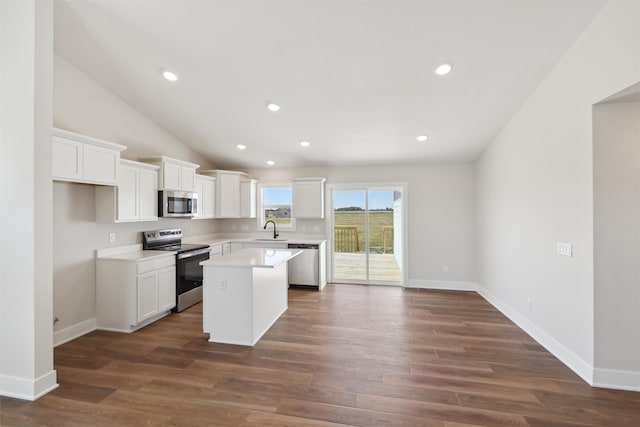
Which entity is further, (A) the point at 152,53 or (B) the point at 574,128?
(A) the point at 152,53

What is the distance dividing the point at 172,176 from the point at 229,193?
144 cm

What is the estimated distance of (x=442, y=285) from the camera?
5234mm

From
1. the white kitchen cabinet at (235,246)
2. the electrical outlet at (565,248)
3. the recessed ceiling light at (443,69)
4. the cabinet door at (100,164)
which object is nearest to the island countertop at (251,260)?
the cabinet door at (100,164)

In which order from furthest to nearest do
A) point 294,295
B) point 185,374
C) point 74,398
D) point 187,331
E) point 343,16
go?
point 294,295, point 187,331, point 185,374, point 343,16, point 74,398

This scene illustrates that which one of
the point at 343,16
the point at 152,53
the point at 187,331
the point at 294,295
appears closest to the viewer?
the point at 343,16

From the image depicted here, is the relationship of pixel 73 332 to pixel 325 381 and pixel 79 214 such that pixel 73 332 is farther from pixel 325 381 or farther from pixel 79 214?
pixel 325 381

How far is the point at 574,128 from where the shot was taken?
2.47 m

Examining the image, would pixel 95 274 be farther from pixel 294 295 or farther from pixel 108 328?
pixel 294 295

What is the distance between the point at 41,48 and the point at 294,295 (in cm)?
420

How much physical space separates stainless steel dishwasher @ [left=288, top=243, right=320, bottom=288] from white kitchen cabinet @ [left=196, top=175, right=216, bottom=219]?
164 cm

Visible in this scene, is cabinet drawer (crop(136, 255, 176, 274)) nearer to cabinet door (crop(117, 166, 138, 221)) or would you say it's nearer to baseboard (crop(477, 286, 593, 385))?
cabinet door (crop(117, 166, 138, 221))

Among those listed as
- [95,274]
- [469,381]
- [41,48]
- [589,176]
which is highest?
[41,48]

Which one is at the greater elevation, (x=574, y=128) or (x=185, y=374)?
(x=574, y=128)

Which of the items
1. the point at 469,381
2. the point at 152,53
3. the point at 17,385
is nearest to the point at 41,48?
the point at 152,53
